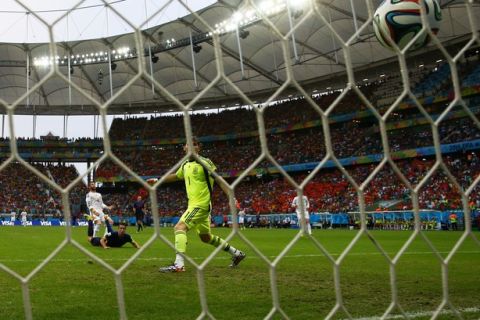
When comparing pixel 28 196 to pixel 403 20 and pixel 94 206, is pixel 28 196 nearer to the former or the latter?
pixel 94 206

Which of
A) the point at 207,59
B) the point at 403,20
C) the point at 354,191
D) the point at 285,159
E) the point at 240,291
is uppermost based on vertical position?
the point at 207,59

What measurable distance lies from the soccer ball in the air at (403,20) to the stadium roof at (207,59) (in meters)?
22.4

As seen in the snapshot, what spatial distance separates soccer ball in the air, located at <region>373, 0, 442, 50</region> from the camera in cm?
331

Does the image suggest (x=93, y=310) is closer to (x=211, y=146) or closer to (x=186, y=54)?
(x=186, y=54)

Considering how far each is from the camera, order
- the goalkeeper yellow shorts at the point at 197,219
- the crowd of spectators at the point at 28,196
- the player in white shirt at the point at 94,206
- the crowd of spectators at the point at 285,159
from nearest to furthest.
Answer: the goalkeeper yellow shorts at the point at 197,219, the player in white shirt at the point at 94,206, the crowd of spectators at the point at 285,159, the crowd of spectators at the point at 28,196

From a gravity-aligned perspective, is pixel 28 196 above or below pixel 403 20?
above

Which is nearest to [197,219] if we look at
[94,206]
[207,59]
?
[94,206]

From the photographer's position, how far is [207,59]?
33.9m

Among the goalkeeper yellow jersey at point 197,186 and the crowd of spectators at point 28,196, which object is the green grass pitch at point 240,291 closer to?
the goalkeeper yellow jersey at point 197,186

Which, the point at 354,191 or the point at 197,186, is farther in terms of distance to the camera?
the point at 354,191

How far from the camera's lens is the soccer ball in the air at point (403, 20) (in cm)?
331

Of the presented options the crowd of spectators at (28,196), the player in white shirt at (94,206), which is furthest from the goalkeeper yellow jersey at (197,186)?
the crowd of spectators at (28,196)

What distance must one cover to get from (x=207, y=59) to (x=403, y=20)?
31393mm

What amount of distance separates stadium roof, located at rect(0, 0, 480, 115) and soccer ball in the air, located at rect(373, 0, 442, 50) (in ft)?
73.3
